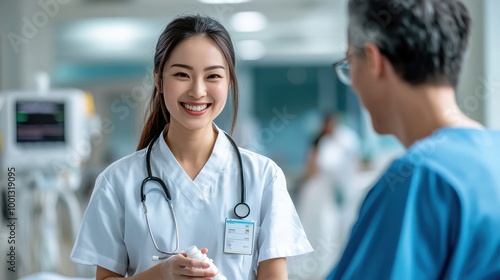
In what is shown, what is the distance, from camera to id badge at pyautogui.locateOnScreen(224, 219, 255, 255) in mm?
1296

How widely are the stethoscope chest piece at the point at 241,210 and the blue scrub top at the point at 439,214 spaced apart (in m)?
0.38

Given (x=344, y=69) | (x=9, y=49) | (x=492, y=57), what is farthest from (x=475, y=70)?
(x=9, y=49)

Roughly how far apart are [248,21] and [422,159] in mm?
7493

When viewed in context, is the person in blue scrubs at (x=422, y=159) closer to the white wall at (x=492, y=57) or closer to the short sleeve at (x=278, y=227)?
the short sleeve at (x=278, y=227)

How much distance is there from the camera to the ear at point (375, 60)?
969 millimetres

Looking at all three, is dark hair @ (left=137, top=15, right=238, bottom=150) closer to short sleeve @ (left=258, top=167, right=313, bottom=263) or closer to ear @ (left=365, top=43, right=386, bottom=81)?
short sleeve @ (left=258, top=167, right=313, bottom=263)

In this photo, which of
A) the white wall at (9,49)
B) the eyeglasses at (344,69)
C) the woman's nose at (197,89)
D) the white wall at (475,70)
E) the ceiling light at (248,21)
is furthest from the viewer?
the ceiling light at (248,21)

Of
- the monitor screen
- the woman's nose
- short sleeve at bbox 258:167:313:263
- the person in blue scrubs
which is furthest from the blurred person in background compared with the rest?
the person in blue scrubs

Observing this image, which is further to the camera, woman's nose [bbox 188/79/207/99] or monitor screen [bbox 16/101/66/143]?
monitor screen [bbox 16/101/66/143]

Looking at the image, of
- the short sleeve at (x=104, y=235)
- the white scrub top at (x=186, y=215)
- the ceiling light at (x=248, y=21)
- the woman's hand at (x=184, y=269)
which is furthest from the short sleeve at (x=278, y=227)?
the ceiling light at (x=248, y=21)

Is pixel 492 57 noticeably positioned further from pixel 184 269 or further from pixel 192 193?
pixel 184 269

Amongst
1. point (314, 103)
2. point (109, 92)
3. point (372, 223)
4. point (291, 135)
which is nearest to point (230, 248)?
point (372, 223)

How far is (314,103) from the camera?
37.1 feet

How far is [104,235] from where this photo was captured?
133 centimetres
